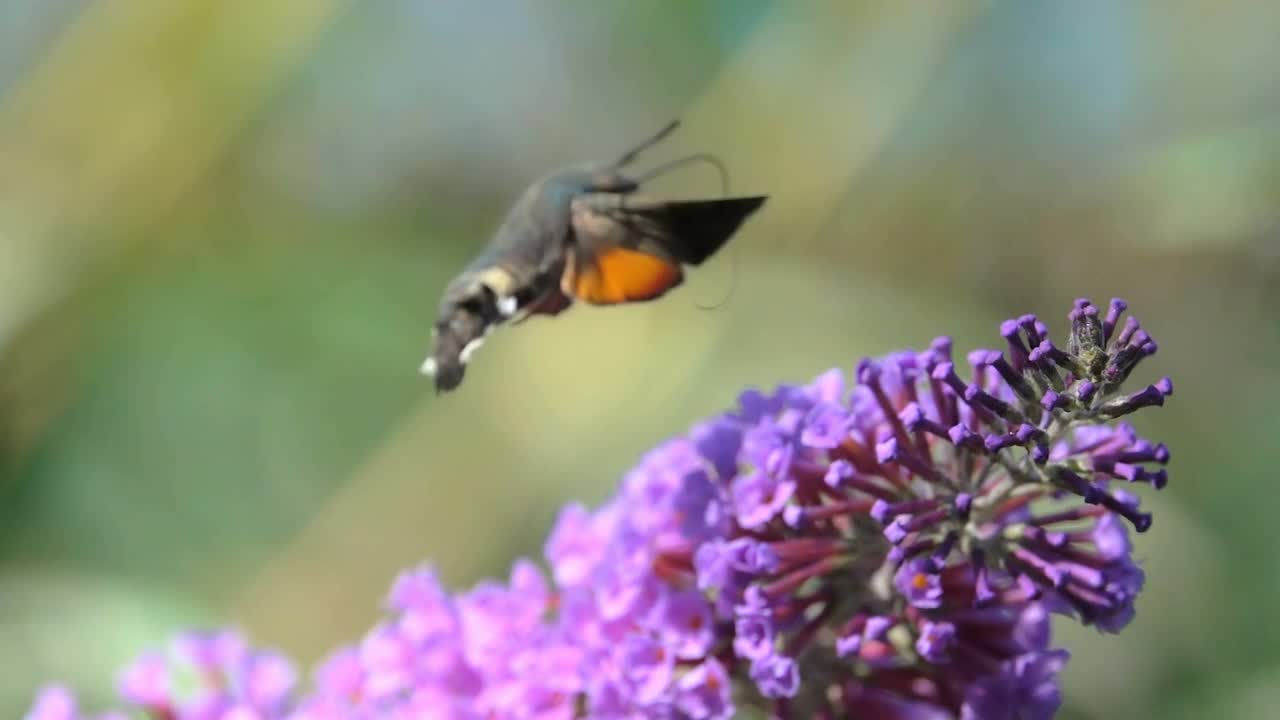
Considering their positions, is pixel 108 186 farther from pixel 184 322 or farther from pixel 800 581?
pixel 800 581

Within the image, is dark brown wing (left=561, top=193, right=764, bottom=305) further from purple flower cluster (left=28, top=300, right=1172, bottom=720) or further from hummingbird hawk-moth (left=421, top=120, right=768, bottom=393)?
purple flower cluster (left=28, top=300, right=1172, bottom=720)

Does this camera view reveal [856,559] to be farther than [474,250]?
No

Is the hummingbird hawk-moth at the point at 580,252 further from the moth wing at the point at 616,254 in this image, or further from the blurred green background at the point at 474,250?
the blurred green background at the point at 474,250


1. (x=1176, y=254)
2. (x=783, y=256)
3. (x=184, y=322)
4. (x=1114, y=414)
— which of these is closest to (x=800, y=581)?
(x=1114, y=414)

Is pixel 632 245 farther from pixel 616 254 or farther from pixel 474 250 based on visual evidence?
pixel 474 250

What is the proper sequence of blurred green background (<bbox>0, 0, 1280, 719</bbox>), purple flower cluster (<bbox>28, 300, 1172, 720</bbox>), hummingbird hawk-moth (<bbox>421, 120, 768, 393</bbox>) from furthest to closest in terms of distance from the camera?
blurred green background (<bbox>0, 0, 1280, 719</bbox>) → hummingbird hawk-moth (<bbox>421, 120, 768, 393</bbox>) → purple flower cluster (<bbox>28, 300, 1172, 720</bbox>)

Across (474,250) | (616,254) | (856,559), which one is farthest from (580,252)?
(474,250)

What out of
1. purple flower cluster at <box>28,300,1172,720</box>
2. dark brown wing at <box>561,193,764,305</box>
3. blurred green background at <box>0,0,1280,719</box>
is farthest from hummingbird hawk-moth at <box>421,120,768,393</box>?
blurred green background at <box>0,0,1280,719</box>
